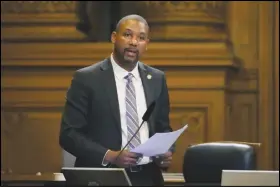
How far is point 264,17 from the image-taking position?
16.9 ft

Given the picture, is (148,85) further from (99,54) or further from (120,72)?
(99,54)

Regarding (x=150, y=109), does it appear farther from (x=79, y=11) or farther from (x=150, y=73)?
(x=79, y=11)

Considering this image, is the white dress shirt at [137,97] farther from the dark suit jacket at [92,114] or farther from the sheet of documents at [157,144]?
the sheet of documents at [157,144]

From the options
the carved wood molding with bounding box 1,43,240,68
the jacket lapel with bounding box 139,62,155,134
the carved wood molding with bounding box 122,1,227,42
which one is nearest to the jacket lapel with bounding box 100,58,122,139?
the jacket lapel with bounding box 139,62,155,134

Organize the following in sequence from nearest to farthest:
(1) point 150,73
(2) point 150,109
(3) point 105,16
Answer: (2) point 150,109 < (1) point 150,73 < (3) point 105,16

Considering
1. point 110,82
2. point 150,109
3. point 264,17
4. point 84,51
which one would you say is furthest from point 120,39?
point 264,17

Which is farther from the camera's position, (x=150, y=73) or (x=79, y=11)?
(x=79, y=11)

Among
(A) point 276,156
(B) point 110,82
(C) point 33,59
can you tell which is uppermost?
(B) point 110,82

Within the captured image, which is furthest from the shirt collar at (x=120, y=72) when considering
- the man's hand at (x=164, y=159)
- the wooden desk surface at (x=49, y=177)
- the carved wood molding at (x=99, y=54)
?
the carved wood molding at (x=99, y=54)

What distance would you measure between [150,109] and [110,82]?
367 millimetres

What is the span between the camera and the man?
288cm

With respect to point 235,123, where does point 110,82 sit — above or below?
above

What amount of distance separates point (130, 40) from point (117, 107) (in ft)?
0.88

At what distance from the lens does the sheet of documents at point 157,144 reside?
2.62 meters
